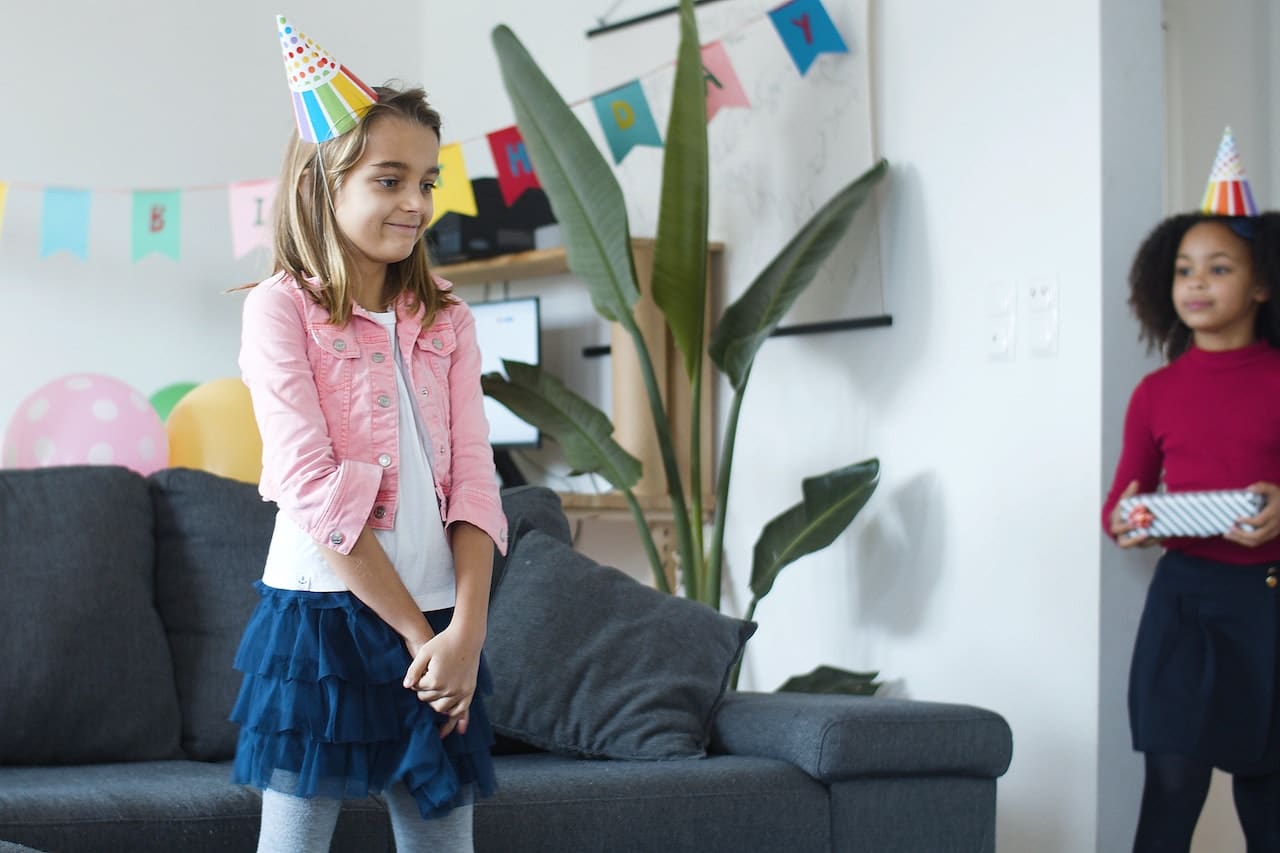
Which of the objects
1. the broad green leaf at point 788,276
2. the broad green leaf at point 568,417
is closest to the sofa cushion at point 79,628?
the broad green leaf at point 568,417

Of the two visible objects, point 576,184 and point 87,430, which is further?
point 576,184

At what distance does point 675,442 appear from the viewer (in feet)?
12.7

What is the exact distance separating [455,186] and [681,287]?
715 millimetres

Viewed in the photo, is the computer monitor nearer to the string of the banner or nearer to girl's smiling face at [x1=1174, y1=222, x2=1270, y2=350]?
the string of the banner

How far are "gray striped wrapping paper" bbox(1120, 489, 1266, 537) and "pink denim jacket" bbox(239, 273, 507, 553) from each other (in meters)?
1.27

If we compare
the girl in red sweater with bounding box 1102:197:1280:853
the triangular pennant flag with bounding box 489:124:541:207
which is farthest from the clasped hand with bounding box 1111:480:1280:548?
the triangular pennant flag with bounding box 489:124:541:207

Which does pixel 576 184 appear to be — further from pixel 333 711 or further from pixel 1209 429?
pixel 333 711

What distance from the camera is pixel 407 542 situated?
145 centimetres

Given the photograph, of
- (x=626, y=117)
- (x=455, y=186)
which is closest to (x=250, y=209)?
(x=455, y=186)

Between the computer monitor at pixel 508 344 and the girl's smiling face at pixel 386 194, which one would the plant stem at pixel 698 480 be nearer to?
the computer monitor at pixel 508 344

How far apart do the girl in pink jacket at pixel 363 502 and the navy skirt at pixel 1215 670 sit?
1294mm

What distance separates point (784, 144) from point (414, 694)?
2.40m

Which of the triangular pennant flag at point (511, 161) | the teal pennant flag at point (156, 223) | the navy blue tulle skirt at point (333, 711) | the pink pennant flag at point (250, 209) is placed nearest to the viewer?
the navy blue tulle skirt at point (333, 711)

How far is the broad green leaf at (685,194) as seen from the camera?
10.4 feet
